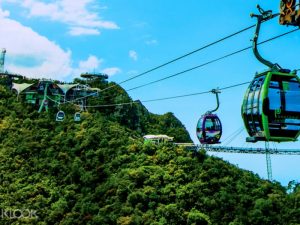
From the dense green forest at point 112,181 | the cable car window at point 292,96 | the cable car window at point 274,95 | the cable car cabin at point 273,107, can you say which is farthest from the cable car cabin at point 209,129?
the dense green forest at point 112,181

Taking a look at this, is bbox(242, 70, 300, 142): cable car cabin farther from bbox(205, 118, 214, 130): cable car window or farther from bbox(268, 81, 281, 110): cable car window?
bbox(205, 118, 214, 130): cable car window

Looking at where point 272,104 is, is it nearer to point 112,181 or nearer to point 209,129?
point 209,129

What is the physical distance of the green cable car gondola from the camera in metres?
8.79

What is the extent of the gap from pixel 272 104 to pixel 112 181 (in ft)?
99.7

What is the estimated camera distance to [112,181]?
38.3m

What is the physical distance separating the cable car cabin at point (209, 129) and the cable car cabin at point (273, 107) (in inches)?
459

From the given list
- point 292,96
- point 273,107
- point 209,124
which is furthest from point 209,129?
point 273,107

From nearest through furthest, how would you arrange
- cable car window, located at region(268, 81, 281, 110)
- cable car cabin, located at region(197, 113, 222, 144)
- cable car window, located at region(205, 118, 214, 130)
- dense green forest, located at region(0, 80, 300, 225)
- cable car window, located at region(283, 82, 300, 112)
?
cable car window, located at region(268, 81, 281, 110) → cable car window, located at region(283, 82, 300, 112) → cable car cabin, located at region(197, 113, 222, 144) → cable car window, located at region(205, 118, 214, 130) → dense green forest, located at region(0, 80, 300, 225)

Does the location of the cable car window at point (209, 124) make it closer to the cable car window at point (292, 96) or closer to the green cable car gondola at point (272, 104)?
the green cable car gondola at point (272, 104)

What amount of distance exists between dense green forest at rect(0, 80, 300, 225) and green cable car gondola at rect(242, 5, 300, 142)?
25.3 meters

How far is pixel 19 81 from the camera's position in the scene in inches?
2239

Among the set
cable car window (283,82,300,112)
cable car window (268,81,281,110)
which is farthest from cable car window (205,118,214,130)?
cable car window (268,81,281,110)

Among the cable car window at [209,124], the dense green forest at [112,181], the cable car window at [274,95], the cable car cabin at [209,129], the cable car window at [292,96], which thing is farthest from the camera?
the dense green forest at [112,181]

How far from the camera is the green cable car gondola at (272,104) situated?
8793mm
